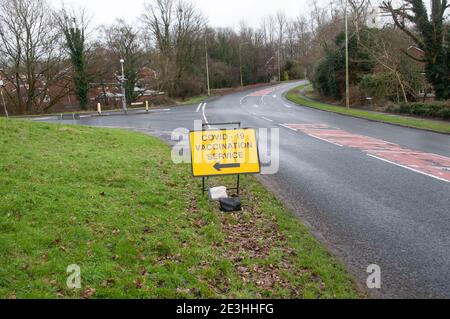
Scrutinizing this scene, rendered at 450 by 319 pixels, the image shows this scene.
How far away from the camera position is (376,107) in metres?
36.2

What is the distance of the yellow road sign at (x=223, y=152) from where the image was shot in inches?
330

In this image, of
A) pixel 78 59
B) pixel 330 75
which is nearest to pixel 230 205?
pixel 330 75

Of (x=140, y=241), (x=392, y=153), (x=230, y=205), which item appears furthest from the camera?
(x=392, y=153)

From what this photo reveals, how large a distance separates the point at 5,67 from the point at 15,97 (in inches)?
166

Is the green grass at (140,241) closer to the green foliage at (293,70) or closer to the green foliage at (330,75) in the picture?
the green foliage at (330,75)

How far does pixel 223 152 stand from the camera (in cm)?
846

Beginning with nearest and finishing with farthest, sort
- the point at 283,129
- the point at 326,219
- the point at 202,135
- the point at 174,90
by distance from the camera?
the point at 326,219 < the point at 202,135 < the point at 283,129 < the point at 174,90

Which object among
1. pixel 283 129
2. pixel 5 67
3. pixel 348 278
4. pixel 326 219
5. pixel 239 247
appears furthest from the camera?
pixel 5 67

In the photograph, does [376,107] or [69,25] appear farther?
[69,25]

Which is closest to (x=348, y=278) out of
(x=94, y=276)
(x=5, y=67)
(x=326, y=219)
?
(x=326, y=219)

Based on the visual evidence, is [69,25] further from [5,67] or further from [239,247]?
[239,247]

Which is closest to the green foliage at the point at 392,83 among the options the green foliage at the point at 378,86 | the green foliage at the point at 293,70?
the green foliage at the point at 378,86

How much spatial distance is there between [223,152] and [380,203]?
3.59 m

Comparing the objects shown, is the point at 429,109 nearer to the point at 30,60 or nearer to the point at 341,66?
the point at 341,66
